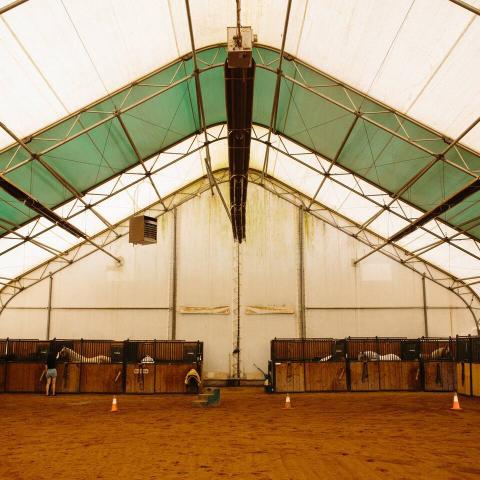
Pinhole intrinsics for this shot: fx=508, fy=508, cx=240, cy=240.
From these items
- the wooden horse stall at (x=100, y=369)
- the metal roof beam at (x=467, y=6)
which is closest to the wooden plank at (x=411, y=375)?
the wooden horse stall at (x=100, y=369)

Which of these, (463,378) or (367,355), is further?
(367,355)

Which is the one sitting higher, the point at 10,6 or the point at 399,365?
the point at 10,6

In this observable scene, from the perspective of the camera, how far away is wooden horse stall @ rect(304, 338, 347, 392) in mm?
14305

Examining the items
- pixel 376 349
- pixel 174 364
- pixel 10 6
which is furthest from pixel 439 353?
pixel 10 6

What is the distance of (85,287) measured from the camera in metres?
17.5

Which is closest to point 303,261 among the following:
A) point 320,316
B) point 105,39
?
point 320,316

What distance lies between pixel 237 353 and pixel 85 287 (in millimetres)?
5699

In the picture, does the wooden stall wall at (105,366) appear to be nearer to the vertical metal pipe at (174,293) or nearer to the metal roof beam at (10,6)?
the vertical metal pipe at (174,293)

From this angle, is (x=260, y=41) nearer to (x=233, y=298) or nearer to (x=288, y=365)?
(x=288, y=365)

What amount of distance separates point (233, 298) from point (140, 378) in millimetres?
4611

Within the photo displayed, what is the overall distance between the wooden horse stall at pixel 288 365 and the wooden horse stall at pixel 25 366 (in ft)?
21.3

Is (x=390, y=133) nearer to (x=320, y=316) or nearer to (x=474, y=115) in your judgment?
(x=474, y=115)

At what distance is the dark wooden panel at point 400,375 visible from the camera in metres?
14.4

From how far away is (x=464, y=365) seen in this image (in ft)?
42.6
